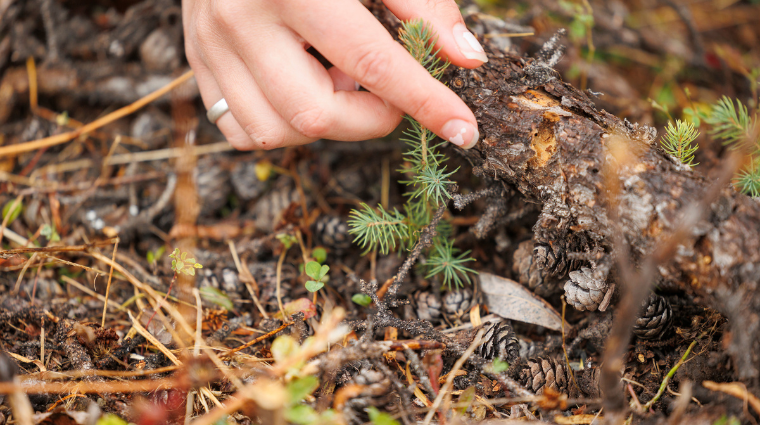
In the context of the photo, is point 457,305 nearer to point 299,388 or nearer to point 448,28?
point 299,388

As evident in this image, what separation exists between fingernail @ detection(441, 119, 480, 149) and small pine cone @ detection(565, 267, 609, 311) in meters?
0.65

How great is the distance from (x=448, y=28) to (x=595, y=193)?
0.86 m

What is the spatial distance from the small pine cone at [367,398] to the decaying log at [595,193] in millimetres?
783

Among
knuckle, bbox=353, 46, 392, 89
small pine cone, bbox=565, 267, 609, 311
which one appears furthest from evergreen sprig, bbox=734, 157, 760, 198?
knuckle, bbox=353, 46, 392, 89

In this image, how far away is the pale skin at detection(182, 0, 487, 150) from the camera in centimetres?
153

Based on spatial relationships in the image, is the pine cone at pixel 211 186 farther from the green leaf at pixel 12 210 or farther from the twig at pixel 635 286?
the twig at pixel 635 286

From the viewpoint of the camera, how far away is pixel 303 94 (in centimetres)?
167

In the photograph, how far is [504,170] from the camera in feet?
5.60

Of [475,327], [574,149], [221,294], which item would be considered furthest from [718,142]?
[221,294]

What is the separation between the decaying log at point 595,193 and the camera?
134cm

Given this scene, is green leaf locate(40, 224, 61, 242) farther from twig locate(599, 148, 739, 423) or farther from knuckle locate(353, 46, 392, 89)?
twig locate(599, 148, 739, 423)

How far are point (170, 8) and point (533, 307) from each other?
2.98 m

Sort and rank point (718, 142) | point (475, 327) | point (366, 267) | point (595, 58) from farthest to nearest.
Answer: point (595, 58)
point (718, 142)
point (366, 267)
point (475, 327)

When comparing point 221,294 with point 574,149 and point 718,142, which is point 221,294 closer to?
point 574,149
